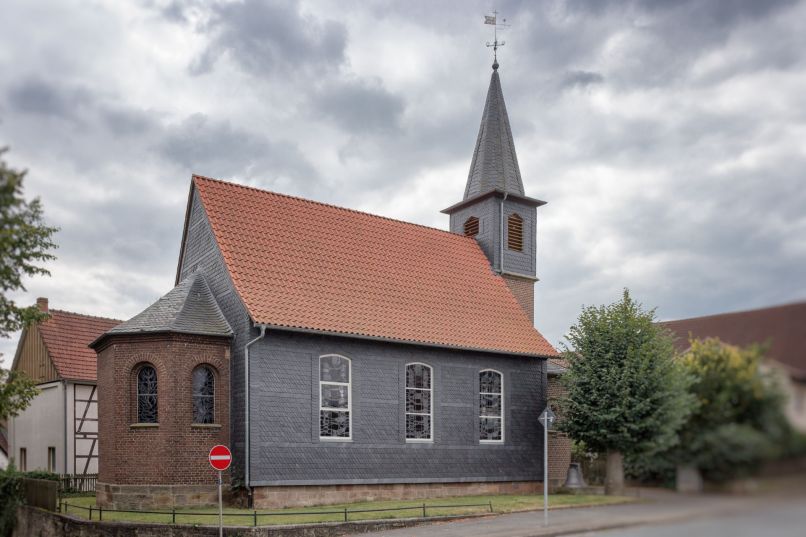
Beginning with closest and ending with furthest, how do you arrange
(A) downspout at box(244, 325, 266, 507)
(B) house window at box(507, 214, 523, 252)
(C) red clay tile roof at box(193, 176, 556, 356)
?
1. (A) downspout at box(244, 325, 266, 507)
2. (C) red clay tile roof at box(193, 176, 556, 356)
3. (B) house window at box(507, 214, 523, 252)

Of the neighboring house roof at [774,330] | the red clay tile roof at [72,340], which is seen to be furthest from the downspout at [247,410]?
the neighboring house roof at [774,330]

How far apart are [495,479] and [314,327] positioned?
8.64m

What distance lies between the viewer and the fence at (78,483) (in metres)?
28.9

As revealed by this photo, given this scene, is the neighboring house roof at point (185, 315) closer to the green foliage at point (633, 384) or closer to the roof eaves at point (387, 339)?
the roof eaves at point (387, 339)

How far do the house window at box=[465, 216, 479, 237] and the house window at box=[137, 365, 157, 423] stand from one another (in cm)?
1640

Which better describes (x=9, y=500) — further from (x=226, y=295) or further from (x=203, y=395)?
(x=226, y=295)

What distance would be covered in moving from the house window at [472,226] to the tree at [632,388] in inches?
707

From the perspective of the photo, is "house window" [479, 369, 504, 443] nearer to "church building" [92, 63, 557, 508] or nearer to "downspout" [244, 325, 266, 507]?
"church building" [92, 63, 557, 508]

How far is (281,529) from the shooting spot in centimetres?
1767

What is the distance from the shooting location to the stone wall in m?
21.4

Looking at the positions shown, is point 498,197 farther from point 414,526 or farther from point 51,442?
point 51,442

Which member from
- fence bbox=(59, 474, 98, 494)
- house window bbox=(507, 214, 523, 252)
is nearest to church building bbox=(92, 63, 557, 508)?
house window bbox=(507, 214, 523, 252)

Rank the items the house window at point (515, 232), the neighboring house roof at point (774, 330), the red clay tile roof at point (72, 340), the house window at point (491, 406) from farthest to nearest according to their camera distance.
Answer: the red clay tile roof at point (72, 340), the house window at point (515, 232), the house window at point (491, 406), the neighboring house roof at point (774, 330)

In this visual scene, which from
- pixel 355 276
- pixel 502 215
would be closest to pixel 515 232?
pixel 502 215
